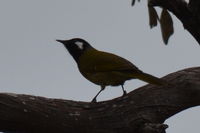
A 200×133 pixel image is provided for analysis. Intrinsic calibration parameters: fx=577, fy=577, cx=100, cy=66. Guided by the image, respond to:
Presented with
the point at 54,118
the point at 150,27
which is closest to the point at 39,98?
the point at 54,118

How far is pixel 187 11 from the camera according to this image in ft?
13.2

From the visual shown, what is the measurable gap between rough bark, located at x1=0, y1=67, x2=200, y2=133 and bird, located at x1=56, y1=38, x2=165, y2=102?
0.21 m

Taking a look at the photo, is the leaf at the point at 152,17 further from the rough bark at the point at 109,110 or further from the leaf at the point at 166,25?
the rough bark at the point at 109,110

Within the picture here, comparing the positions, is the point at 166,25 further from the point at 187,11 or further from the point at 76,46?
the point at 76,46

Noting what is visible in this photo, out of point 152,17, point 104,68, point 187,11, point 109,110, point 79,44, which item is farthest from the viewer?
point 79,44

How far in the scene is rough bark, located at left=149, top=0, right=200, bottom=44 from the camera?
13.1ft

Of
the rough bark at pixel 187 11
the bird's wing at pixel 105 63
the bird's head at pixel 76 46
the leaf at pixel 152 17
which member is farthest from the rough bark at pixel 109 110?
the bird's head at pixel 76 46

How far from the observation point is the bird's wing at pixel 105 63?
5.54m

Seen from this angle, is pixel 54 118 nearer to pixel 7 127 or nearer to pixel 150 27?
pixel 7 127

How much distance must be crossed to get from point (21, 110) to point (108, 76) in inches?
68.2

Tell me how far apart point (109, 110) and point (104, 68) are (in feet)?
3.69

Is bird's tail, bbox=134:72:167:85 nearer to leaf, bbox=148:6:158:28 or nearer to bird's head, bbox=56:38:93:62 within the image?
leaf, bbox=148:6:158:28

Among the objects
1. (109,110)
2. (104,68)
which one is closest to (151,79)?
(109,110)

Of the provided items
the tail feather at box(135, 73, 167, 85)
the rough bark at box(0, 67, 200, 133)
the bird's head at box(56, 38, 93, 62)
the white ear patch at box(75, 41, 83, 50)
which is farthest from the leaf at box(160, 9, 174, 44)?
the white ear patch at box(75, 41, 83, 50)
